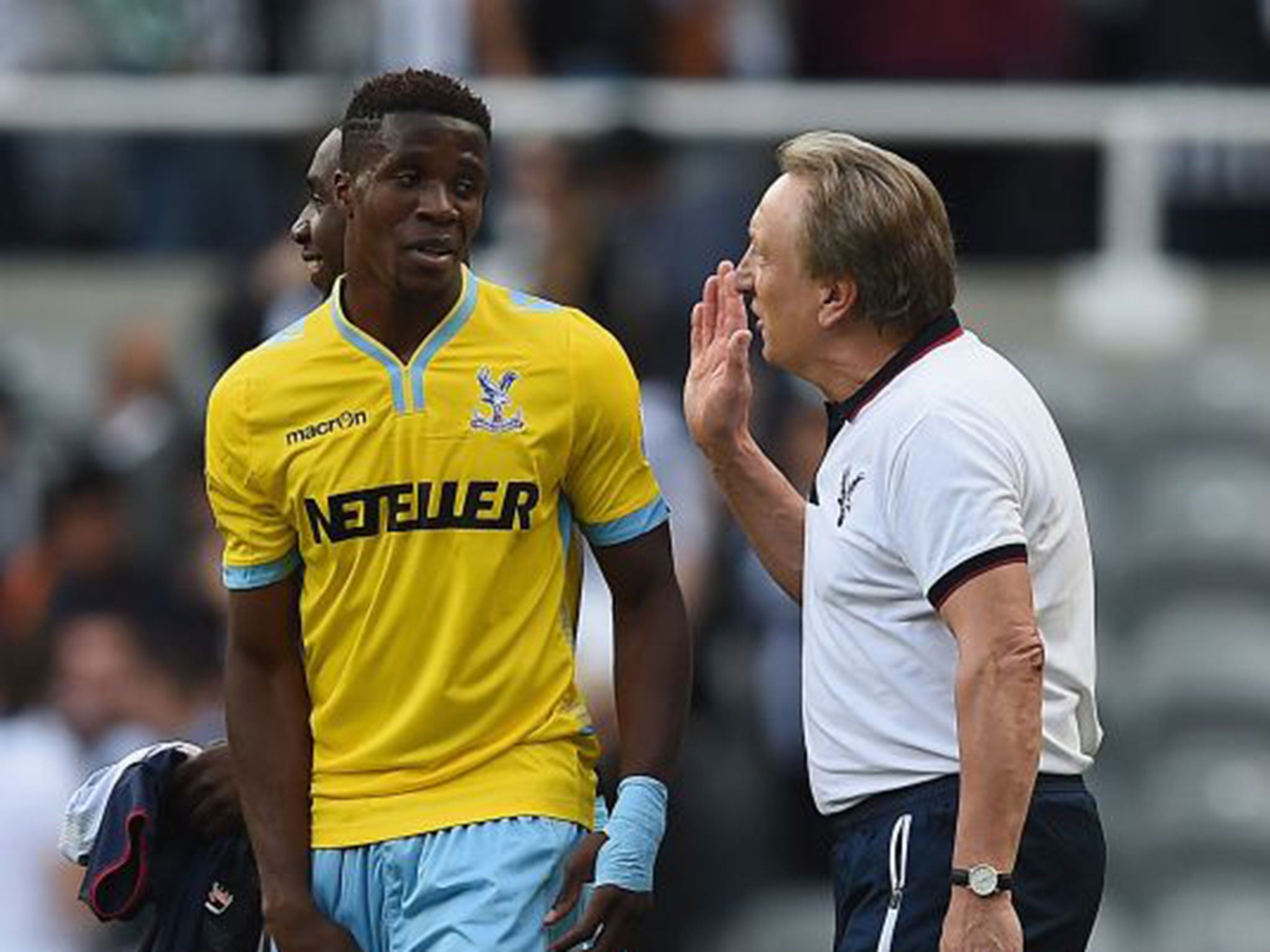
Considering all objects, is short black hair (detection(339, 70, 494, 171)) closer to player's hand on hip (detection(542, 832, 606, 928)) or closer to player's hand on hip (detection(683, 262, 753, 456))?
player's hand on hip (detection(683, 262, 753, 456))

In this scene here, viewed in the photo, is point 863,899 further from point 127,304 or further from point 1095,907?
point 127,304

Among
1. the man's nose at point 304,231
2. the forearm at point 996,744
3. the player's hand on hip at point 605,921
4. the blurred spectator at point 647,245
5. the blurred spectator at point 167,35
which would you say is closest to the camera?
the forearm at point 996,744

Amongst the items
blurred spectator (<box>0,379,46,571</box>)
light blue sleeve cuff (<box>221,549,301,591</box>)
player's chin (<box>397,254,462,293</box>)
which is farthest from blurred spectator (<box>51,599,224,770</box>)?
player's chin (<box>397,254,462,293</box>)

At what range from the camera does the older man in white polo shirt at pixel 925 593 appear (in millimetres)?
5691

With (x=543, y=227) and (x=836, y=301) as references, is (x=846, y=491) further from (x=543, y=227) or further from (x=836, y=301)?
(x=543, y=227)

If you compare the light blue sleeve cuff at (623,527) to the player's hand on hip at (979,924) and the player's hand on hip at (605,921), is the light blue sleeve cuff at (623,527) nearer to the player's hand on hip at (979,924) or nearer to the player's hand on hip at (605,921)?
the player's hand on hip at (605,921)

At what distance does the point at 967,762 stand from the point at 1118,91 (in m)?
8.13

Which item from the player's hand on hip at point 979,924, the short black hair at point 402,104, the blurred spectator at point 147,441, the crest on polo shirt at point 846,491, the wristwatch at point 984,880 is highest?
the short black hair at point 402,104

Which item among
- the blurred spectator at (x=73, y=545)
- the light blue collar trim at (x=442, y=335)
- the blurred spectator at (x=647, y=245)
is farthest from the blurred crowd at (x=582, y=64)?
the light blue collar trim at (x=442, y=335)

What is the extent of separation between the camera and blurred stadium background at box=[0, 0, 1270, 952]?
11719 millimetres

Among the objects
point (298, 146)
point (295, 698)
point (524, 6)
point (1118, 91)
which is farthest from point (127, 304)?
point (295, 698)

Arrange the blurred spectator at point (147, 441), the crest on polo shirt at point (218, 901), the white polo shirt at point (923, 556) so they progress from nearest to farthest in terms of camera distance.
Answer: the white polo shirt at point (923, 556) → the crest on polo shirt at point (218, 901) → the blurred spectator at point (147, 441)

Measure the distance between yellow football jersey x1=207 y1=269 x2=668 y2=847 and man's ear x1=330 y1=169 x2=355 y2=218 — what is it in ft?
0.61

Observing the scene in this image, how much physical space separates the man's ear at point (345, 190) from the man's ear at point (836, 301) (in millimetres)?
757
